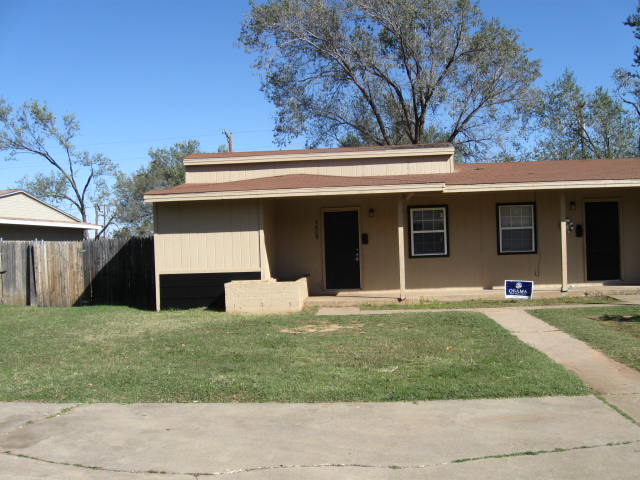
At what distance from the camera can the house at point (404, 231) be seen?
1309cm

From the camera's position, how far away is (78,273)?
15.4 meters

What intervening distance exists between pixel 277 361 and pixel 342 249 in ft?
23.6

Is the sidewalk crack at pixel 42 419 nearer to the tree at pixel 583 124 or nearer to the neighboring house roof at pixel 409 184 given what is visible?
the neighboring house roof at pixel 409 184

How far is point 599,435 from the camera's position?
485cm

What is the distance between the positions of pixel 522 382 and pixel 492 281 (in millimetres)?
8196

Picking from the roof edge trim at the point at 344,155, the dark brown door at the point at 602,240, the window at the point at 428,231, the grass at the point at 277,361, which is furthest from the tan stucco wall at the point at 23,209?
the dark brown door at the point at 602,240

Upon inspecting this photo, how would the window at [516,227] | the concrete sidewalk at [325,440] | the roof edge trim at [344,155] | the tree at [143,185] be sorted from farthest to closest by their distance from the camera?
the tree at [143,185], the roof edge trim at [344,155], the window at [516,227], the concrete sidewalk at [325,440]

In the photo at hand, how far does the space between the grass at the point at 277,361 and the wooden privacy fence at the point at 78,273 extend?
392 centimetres

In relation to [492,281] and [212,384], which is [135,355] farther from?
[492,281]

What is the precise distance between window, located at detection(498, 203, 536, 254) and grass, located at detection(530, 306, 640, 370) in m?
3.12

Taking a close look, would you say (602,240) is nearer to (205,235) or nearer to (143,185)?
(205,235)

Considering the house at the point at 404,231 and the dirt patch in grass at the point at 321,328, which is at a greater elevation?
the house at the point at 404,231

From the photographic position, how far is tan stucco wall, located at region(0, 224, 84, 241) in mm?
20700

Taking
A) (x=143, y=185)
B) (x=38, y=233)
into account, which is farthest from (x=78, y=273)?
(x=143, y=185)
